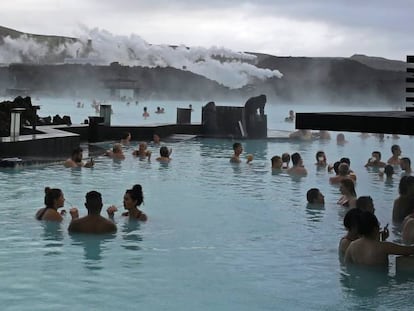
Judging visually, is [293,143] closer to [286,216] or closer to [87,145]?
[87,145]

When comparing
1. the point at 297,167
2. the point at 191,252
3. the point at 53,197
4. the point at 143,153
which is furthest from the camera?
the point at 143,153

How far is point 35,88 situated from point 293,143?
96903mm

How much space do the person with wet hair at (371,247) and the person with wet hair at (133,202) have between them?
3.12m

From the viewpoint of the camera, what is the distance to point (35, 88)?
117125 millimetres

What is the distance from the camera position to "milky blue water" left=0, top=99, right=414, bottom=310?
6.34 metres

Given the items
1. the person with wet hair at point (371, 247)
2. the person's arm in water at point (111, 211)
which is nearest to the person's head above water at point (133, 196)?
the person's arm in water at point (111, 211)

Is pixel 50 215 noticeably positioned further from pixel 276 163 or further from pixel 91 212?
pixel 276 163

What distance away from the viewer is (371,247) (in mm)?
7199

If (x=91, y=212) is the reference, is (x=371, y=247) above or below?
below

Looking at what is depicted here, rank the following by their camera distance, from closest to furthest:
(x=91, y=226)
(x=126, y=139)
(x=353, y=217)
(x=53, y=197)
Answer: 1. (x=353, y=217)
2. (x=91, y=226)
3. (x=53, y=197)
4. (x=126, y=139)

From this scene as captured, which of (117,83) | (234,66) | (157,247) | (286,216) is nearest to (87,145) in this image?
(286,216)

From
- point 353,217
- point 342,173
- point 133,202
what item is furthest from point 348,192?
point 353,217

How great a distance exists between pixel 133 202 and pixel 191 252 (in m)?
1.60

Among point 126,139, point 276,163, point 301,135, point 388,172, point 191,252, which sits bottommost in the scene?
point 191,252
